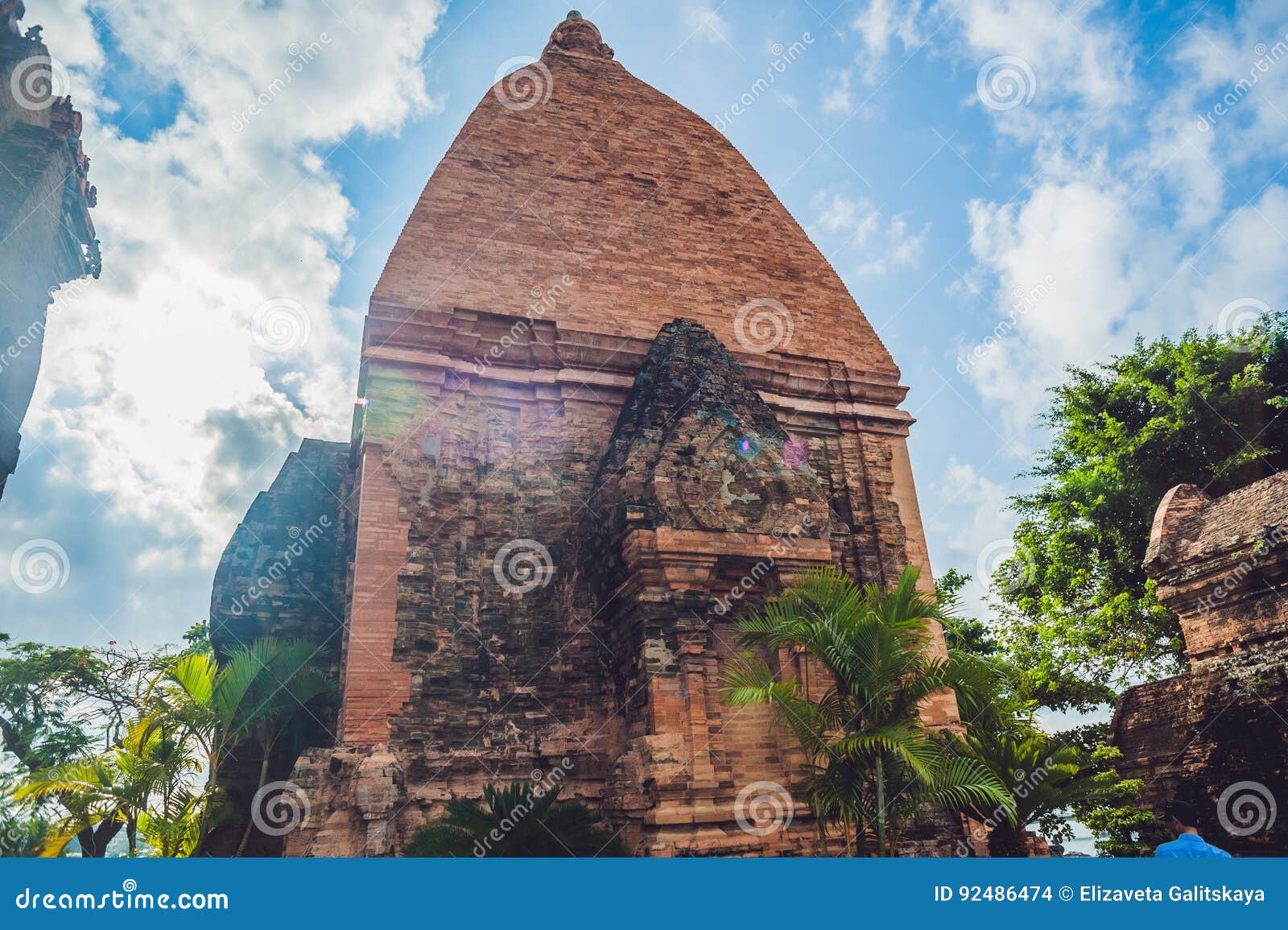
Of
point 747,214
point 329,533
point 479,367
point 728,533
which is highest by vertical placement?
point 747,214

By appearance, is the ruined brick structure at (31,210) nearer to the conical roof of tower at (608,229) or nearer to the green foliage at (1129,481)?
the conical roof of tower at (608,229)

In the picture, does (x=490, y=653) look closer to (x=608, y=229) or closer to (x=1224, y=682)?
(x=608, y=229)

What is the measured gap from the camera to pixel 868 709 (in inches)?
A: 276

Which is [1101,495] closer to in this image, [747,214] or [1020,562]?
[1020,562]

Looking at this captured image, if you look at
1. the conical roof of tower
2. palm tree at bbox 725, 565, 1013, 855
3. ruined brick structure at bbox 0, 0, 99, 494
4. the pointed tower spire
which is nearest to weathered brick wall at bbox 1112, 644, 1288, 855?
palm tree at bbox 725, 565, 1013, 855

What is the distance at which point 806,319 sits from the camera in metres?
12.0

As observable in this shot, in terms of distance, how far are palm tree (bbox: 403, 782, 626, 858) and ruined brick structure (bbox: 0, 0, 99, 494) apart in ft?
37.0

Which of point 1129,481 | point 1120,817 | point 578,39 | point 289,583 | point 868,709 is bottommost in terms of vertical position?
point 1120,817

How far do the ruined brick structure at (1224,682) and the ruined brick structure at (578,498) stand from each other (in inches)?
111

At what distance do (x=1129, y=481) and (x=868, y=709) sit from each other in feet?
42.9

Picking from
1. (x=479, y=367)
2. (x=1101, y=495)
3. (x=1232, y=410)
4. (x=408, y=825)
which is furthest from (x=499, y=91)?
(x=1232, y=410)

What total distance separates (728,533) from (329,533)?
193 inches

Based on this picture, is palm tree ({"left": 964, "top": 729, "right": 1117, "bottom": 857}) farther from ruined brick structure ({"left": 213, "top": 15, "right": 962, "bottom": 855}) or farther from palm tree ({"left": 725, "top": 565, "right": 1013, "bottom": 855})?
palm tree ({"left": 725, "top": 565, "right": 1013, "bottom": 855})

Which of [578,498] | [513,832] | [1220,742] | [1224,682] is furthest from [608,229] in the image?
[1220,742]
